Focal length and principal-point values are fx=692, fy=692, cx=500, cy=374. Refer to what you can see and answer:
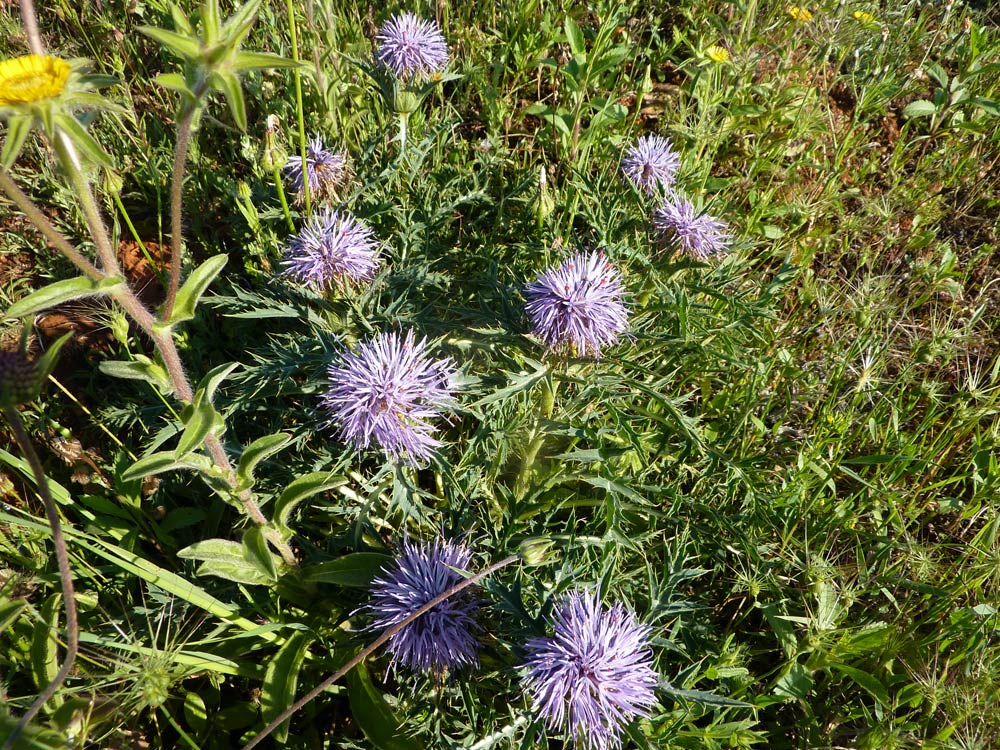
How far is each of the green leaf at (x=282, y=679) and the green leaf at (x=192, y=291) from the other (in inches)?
44.6

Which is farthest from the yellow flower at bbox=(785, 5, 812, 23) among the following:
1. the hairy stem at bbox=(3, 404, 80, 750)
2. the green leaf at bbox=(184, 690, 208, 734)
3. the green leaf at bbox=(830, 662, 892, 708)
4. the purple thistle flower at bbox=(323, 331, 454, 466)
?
the green leaf at bbox=(184, 690, 208, 734)

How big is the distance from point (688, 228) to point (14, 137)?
206 cm

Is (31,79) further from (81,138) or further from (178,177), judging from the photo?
(178,177)

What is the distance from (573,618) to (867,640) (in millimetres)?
1135

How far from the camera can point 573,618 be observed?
1.84 metres

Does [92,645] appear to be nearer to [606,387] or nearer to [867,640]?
[606,387]

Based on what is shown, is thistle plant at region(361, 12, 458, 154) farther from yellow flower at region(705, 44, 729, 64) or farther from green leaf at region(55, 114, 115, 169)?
green leaf at region(55, 114, 115, 169)

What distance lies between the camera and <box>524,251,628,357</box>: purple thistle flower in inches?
84.4

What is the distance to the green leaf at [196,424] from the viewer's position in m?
1.66

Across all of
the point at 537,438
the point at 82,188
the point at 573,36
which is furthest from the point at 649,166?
the point at 82,188

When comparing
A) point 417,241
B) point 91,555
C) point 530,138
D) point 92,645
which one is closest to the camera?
point 92,645

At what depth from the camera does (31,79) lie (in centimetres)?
143

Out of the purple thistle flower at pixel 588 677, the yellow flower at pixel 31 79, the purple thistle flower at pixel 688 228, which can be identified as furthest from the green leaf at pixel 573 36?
the purple thistle flower at pixel 588 677

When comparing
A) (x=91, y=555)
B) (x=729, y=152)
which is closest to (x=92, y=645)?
(x=91, y=555)
